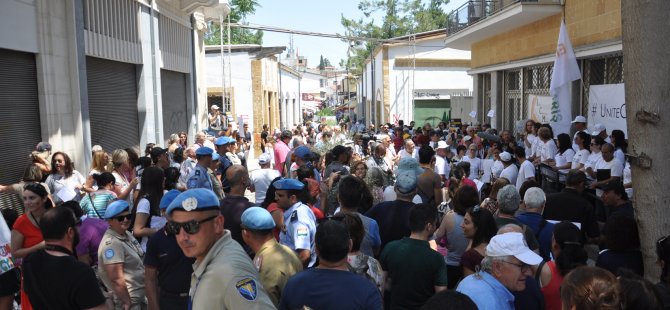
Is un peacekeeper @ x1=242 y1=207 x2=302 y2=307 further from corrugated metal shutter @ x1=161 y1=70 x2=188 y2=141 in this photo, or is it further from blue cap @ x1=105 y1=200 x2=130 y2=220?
corrugated metal shutter @ x1=161 y1=70 x2=188 y2=141

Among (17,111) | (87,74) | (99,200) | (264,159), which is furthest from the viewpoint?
(87,74)

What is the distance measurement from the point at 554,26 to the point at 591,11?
223 centimetres

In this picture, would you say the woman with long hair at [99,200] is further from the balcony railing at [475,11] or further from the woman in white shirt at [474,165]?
the balcony railing at [475,11]

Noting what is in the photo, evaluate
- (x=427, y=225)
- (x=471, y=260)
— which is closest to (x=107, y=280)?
(x=427, y=225)

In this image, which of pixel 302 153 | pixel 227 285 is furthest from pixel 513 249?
pixel 302 153

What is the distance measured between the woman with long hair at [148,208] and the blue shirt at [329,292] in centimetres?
231

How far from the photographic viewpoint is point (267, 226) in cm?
416

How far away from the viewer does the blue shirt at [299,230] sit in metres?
4.82

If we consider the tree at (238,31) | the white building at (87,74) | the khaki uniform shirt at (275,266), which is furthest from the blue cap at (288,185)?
the tree at (238,31)

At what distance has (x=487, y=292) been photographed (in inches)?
127

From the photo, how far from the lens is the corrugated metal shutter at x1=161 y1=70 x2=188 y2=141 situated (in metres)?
A: 17.1

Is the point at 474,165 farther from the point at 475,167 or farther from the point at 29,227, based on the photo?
the point at 29,227

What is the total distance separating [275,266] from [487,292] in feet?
4.78

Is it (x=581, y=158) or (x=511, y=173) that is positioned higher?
(x=581, y=158)
